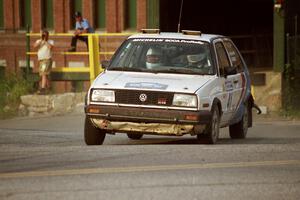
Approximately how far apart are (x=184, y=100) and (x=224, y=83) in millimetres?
1337

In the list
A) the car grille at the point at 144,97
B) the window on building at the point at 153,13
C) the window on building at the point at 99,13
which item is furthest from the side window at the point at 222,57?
the window on building at the point at 99,13

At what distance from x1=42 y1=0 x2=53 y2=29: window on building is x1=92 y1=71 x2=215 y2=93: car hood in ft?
52.5

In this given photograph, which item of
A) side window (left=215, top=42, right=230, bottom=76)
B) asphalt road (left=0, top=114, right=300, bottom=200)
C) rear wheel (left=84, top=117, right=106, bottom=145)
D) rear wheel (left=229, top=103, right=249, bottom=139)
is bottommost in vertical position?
rear wheel (left=229, top=103, right=249, bottom=139)

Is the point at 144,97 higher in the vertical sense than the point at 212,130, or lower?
higher

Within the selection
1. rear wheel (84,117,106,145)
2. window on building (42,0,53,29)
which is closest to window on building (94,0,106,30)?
window on building (42,0,53,29)

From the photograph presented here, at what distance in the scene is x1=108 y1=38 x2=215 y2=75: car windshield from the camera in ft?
50.9

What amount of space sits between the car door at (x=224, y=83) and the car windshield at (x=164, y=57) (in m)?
0.23

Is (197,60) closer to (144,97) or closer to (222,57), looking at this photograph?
(222,57)

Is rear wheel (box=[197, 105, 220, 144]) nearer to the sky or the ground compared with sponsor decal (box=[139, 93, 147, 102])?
nearer to the ground

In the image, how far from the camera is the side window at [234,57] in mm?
16750

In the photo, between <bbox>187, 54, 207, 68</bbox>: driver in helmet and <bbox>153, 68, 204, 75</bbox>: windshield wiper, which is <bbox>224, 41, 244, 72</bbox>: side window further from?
<bbox>153, 68, 204, 75</bbox>: windshield wiper

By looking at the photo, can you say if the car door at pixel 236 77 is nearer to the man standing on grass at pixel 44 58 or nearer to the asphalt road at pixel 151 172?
the asphalt road at pixel 151 172

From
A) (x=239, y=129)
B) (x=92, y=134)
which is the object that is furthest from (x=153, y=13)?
(x=92, y=134)

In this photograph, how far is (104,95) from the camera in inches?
582
